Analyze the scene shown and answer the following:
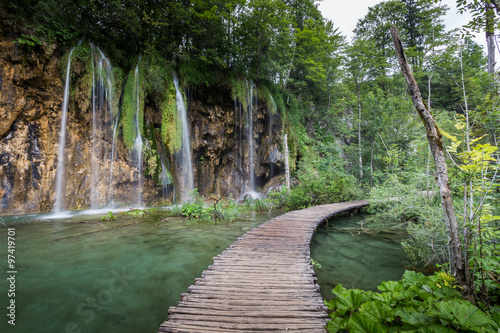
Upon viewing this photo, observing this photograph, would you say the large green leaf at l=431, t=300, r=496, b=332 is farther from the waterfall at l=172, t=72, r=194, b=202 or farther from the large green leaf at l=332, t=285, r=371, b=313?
the waterfall at l=172, t=72, r=194, b=202

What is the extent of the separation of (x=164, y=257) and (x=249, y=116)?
13.2 m

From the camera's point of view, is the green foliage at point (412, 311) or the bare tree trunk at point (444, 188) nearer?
the green foliage at point (412, 311)

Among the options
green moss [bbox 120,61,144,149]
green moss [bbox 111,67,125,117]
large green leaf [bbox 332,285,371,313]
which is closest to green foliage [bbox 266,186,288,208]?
green moss [bbox 120,61,144,149]

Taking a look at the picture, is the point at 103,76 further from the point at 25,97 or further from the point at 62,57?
the point at 25,97

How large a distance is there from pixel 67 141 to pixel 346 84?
22043mm

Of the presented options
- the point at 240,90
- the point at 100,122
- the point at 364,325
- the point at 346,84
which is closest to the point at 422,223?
the point at 364,325

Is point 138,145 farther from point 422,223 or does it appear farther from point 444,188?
point 444,188

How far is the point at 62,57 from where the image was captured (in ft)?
35.7

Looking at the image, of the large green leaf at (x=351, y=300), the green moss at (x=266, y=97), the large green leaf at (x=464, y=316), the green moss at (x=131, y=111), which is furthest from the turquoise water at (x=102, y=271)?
the green moss at (x=266, y=97)

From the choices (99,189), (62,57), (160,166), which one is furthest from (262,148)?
(62,57)

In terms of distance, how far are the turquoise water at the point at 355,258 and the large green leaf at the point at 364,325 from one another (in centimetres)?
207

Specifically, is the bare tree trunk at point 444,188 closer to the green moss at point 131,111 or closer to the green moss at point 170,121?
the green moss at point 170,121

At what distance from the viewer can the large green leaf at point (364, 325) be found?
5.46 feet

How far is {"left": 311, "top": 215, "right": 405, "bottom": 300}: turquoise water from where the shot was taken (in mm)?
4254
